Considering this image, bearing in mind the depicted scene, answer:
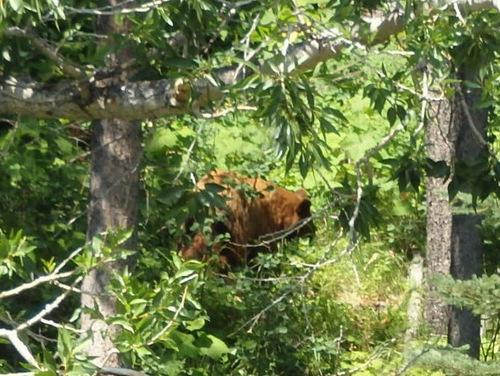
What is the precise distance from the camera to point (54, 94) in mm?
4914

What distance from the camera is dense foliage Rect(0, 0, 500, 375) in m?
3.91

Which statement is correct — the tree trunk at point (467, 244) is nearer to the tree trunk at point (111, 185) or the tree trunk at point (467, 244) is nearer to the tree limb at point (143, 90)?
the tree trunk at point (111, 185)

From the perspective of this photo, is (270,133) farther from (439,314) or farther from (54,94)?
(439,314)

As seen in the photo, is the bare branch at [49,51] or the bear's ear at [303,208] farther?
the bear's ear at [303,208]

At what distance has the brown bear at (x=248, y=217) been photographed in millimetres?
8625

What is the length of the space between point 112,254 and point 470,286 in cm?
210

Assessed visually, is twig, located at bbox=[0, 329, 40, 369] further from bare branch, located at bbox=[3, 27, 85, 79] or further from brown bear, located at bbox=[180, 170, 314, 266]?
brown bear, located at bbox=[180, 170, 314, 266]

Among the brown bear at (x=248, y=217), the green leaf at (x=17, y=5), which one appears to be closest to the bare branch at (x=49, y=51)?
the green leaf at (x=17, y=5)

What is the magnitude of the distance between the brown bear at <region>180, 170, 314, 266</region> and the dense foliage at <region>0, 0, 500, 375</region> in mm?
195

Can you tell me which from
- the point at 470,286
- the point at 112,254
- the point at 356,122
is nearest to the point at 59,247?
the point at 470,286

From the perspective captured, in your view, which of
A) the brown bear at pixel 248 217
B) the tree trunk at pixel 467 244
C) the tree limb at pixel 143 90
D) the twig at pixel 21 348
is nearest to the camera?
the twig at pixel 21 348

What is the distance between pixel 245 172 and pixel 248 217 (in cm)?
97

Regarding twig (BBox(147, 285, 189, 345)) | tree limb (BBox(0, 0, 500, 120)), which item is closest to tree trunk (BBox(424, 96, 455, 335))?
tree limb (BBox(0, 0, 500, 120))

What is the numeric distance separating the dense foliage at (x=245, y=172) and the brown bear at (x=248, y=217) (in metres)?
0.20
